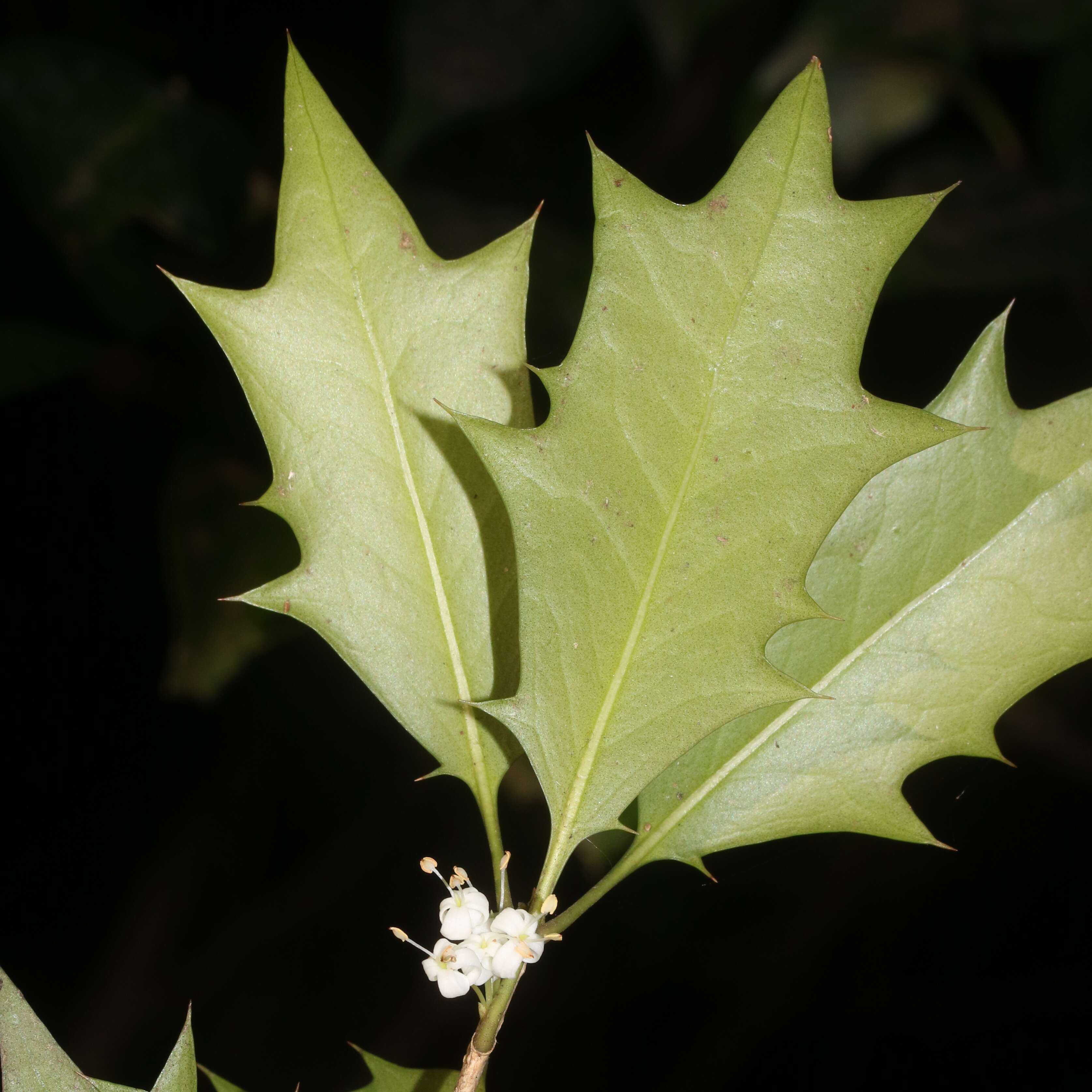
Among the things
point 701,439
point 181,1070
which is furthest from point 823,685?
point 181,1070

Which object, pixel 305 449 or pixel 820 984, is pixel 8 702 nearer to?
pixel 305 449

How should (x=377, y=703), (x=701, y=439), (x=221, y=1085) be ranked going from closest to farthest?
(x=701, y=439) < (x=221, y=1085) < (x=377, y=703)

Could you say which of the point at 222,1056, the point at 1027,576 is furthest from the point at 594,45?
the point at 222,1056

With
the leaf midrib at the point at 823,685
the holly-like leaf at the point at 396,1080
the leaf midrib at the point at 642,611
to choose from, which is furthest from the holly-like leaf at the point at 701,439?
the holly-like leaf at the point at 396,1080

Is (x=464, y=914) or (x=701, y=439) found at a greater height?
(x=701, y=439)

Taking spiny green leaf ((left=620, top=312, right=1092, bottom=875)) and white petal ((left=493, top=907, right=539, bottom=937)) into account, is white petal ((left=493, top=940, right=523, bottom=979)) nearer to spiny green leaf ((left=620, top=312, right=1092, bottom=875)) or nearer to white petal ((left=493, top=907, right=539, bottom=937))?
white petal ((left=493, top=907, right=539, bottom=937))

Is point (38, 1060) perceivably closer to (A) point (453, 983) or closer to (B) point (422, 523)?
(A) point (453, 983)

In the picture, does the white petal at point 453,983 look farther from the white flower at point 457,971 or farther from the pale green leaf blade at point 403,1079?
the pale green leaf blade at point 403,1079
